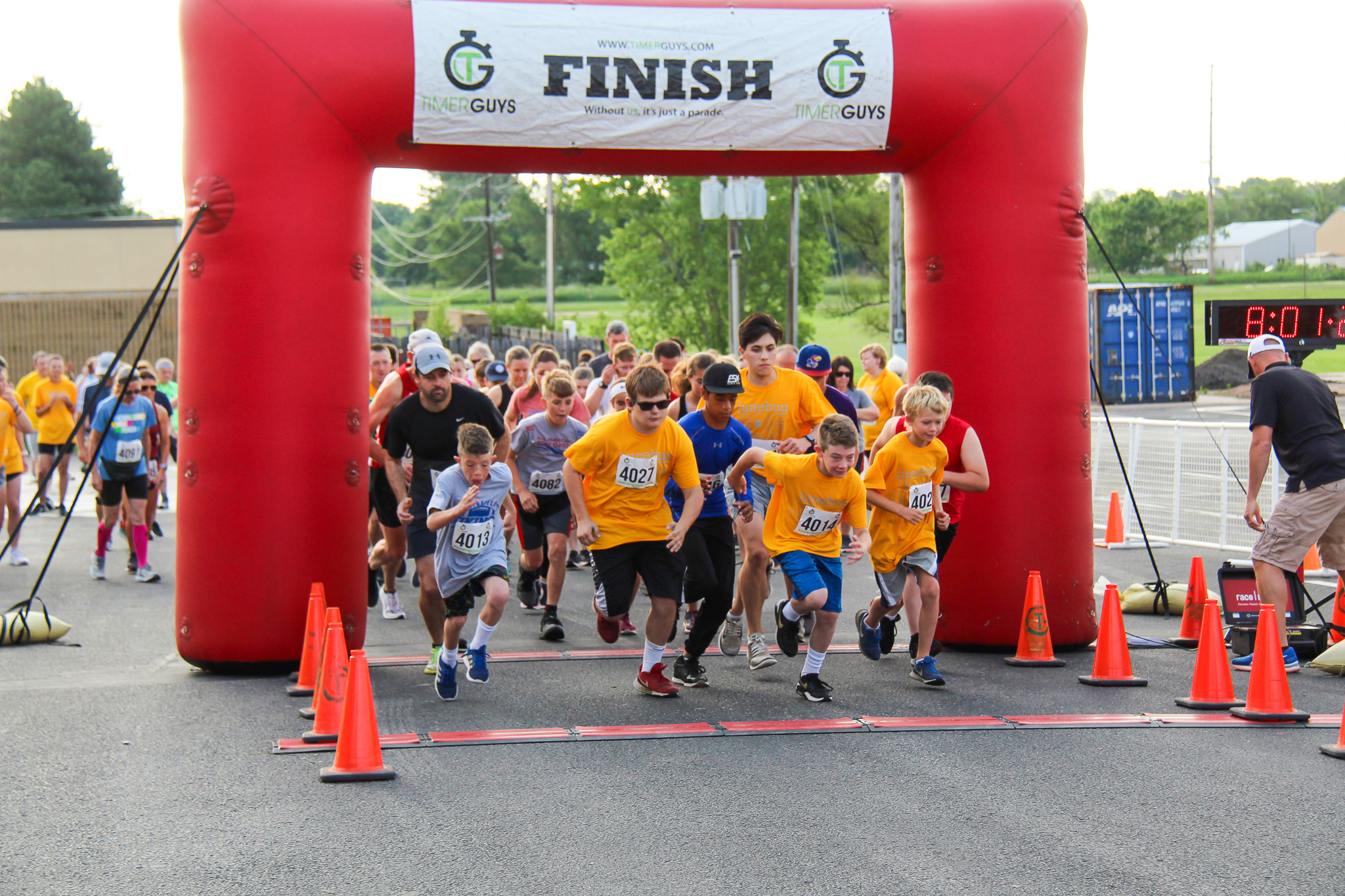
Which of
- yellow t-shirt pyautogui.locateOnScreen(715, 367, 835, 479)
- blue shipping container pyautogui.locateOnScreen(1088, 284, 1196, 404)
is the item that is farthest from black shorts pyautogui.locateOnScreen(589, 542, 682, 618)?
blue shipping container pyautogui.locateOnScreen(1088, 284, 1196, 404)

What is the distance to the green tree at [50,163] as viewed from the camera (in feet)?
233

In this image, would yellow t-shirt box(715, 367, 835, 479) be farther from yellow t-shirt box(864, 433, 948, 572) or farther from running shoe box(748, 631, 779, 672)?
running shoe box(748, 631, 779, 672)

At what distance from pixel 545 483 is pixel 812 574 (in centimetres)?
296

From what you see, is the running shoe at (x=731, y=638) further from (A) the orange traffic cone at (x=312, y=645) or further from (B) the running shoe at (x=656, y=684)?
(A) the orange traffic cone at (x=312, y=645)

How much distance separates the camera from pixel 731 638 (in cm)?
824

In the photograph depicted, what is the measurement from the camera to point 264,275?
738cm

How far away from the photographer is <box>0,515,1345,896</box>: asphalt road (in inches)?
173

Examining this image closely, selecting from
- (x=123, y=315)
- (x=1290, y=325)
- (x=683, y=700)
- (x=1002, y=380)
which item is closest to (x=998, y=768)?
(x=683, y=700)

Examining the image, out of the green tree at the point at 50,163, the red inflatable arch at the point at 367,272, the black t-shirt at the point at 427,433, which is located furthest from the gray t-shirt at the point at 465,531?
the green tree at the point at 50,163

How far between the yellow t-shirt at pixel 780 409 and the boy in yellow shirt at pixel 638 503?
3.20 ft

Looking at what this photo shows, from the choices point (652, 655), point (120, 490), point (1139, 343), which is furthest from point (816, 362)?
point (1139, 343)

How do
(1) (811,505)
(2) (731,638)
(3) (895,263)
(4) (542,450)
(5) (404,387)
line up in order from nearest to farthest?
(1) (811,505) < (2) (731,638) < (5) (404,387) < (4) (542,450) < (3) (895,263)

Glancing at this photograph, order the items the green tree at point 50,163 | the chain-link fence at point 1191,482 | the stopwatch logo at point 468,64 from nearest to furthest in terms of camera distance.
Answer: the stopwatch logo at point 468,64 < the chain-link fence at point 1191,482 < the green tree at point 50,163

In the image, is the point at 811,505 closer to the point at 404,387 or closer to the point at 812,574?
the point at 812,574
